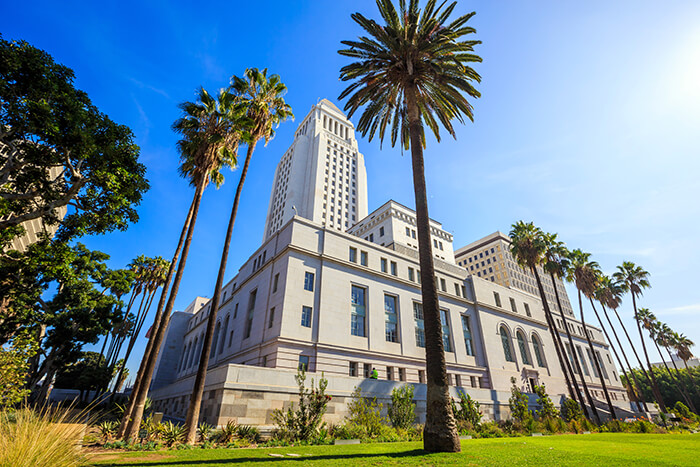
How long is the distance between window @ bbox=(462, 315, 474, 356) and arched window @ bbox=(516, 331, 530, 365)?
10.4 m

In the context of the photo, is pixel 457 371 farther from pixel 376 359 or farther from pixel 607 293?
pixel 607 293

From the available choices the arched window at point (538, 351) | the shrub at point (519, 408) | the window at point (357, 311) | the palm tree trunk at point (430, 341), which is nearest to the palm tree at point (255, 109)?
the palm tree trunk at point (430, 341)

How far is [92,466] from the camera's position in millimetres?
6695

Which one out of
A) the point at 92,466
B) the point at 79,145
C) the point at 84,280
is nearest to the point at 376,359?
the point at 92,466

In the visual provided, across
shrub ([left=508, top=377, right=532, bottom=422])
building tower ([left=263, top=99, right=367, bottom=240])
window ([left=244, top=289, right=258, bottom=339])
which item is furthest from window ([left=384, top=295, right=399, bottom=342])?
building tower ([left=263, top=99, right=367, bottom=240])

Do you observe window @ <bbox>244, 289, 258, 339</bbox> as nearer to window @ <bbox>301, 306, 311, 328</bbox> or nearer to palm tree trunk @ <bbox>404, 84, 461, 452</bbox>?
window @ <bbox>301, 306, 311, 328</bbox>

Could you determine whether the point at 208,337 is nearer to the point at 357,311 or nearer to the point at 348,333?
the point at 348,333

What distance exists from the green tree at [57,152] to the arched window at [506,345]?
148 ft

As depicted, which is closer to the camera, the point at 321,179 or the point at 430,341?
the point at 430,341

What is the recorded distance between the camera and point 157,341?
1512cm

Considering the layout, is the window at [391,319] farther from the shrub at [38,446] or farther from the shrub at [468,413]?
the shrub at [38,446]

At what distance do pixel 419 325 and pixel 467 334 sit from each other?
29.7 feet

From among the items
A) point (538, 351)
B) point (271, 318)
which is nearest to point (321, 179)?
point (271, 318)

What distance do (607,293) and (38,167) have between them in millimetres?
74964
